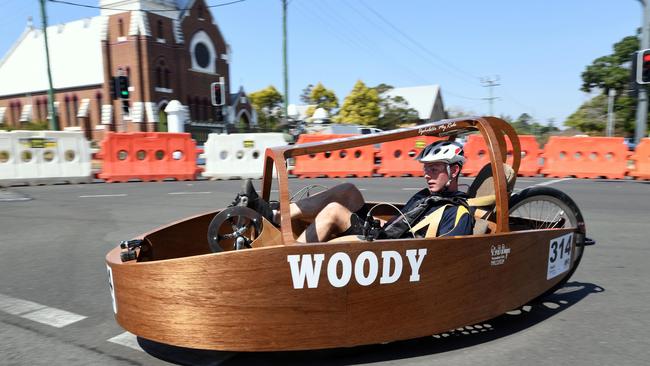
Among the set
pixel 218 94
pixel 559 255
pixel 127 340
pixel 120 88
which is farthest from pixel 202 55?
pixel 559 255

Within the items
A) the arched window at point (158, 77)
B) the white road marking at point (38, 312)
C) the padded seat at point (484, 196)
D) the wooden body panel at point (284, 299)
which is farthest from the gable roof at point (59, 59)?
the wooden body panel at point (284, 299)

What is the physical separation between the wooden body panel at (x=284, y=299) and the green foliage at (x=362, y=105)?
163ft

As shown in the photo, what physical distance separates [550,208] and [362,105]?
49182mm

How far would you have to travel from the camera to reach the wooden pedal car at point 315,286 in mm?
2648

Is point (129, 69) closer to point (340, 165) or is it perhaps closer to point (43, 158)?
point (43, 158)

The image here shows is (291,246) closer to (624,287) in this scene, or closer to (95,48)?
(624,287)

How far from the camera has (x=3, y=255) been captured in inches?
224

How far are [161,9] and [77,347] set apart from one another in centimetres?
4977

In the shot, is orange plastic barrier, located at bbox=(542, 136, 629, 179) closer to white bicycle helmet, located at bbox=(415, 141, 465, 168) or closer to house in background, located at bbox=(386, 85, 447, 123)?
white bicycle helmet, located at bbox=(415, 141, 465, 168)

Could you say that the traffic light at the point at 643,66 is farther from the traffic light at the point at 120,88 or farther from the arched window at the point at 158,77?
the arched window at the point at 158,77

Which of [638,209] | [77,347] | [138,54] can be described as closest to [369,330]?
[77,347]

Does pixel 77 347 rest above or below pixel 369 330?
below

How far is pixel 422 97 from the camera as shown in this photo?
242 feet

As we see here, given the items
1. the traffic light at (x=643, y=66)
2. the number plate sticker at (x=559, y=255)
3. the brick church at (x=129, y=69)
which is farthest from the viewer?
the brick church at (x=129, y=69)
